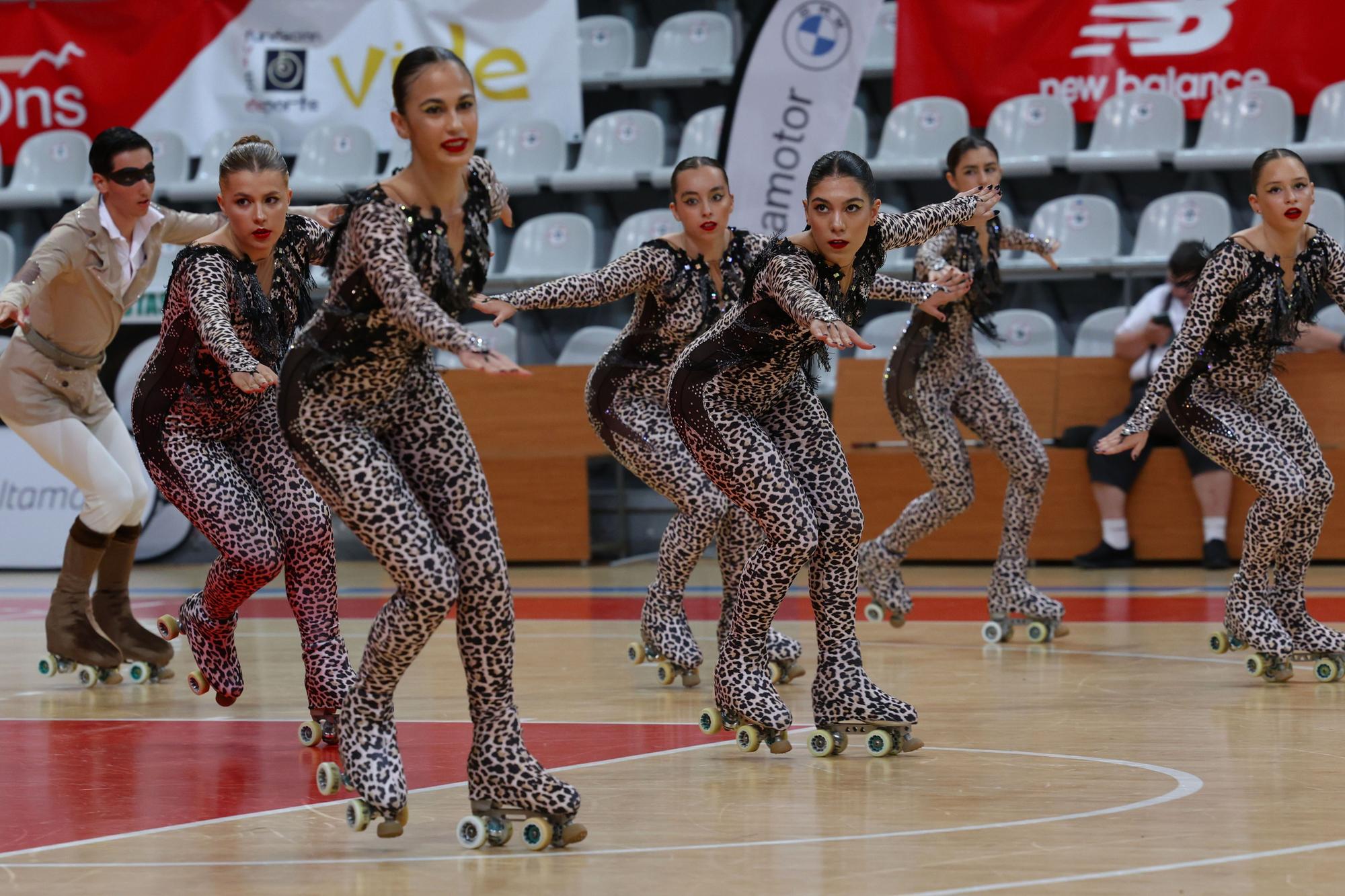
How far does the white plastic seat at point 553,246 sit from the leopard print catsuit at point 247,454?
750 cm

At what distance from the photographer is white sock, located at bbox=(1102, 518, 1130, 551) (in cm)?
1087

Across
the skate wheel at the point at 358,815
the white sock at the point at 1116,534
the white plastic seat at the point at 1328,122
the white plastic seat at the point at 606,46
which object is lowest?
the skate wheel at the point at 358,815

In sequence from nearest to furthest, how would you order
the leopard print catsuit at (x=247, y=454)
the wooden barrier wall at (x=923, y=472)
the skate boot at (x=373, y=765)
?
the skate boot at (x=373, y=765)
the leopard print catsuit at (x=247, y=454)
the wooden barrier wall at (x=923, y=472)

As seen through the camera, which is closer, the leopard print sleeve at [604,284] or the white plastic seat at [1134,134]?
the leopard print sleeve at [604,284]

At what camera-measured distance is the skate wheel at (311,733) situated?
5.45m

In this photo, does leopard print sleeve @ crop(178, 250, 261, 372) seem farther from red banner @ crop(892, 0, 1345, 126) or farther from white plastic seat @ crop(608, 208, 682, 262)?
red banner @ crop(892, 0, 1345, 126)

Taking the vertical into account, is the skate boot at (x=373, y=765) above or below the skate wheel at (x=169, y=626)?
below

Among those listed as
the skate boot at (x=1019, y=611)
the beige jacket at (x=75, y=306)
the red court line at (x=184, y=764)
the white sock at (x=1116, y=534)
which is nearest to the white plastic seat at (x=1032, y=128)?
the white sock at (x=1116, y=534)

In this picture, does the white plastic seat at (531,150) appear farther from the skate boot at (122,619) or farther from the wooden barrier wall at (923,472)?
the skate boot at (122,619)

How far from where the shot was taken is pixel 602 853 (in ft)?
13.1

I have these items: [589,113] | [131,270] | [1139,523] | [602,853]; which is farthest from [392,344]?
[589,113]

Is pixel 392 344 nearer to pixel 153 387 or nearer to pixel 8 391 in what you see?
pixel 153 387

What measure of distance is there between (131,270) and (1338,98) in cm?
879

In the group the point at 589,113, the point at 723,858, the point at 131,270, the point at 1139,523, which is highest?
the point at 589,113
